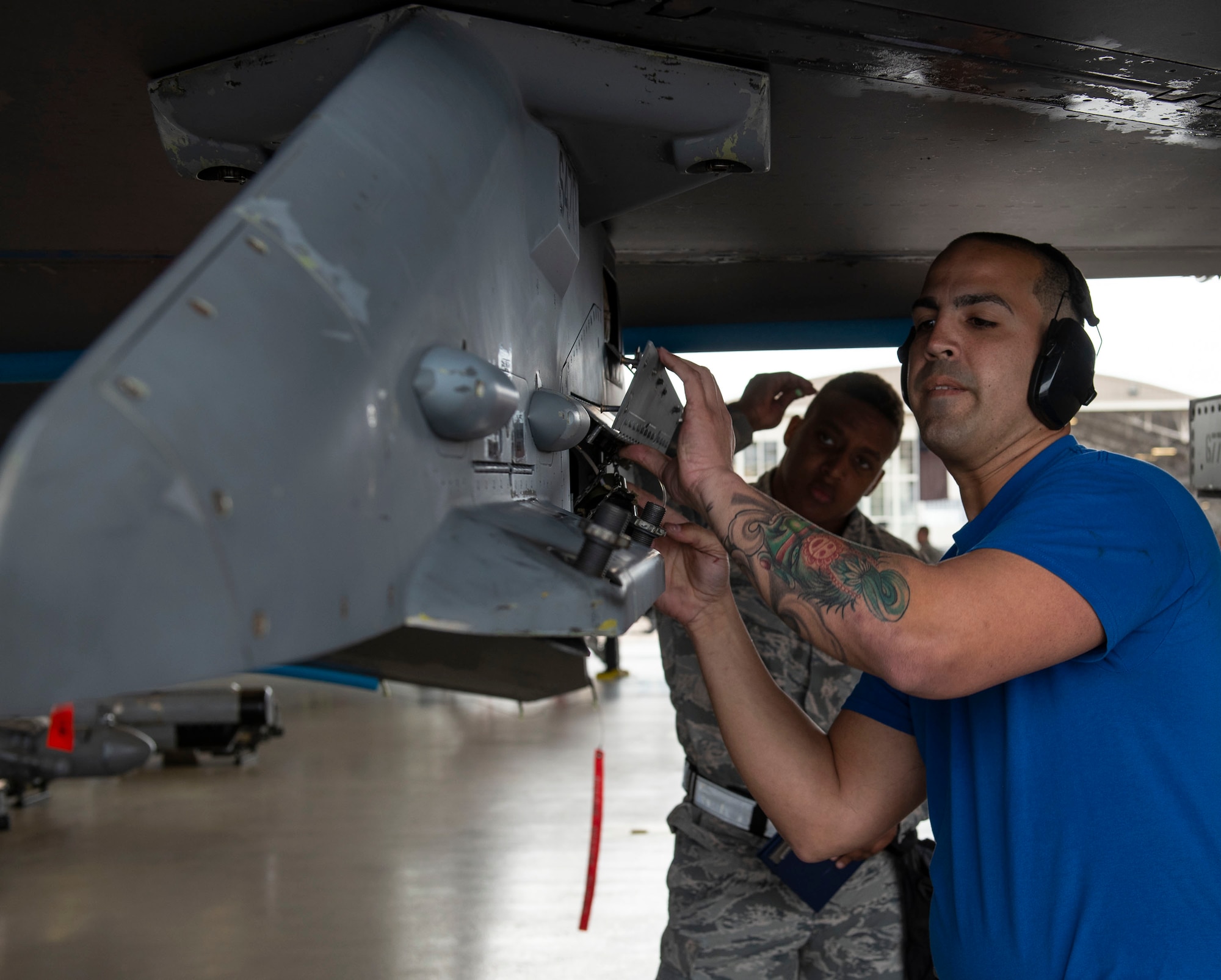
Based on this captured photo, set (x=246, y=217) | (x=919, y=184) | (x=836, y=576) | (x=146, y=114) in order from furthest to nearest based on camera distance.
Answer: (x=919, y=184) < (x=146, y=114) < (x=836, y=576) < (x=246, y=217)

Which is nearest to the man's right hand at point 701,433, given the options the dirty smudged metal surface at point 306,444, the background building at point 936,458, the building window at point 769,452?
the dirty smudged metal surface at point 306,444

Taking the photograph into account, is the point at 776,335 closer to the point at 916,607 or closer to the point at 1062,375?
the point at 1062,375

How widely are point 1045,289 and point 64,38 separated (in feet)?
4.31

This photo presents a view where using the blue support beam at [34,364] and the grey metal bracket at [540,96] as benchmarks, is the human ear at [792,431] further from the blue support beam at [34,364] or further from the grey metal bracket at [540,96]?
the blue support beam at [34,364]

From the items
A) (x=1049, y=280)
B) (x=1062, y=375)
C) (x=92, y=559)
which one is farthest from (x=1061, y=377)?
(x=92, y=559)

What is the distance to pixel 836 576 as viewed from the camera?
1089mm

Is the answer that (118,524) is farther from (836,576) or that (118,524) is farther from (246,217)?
(836,576)

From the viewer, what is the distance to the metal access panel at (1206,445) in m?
2.89

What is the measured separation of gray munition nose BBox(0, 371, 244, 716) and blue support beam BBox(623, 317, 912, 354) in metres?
2.62

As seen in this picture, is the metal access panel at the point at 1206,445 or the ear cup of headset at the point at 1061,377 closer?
the ear cup of headset at the point at 1061,377

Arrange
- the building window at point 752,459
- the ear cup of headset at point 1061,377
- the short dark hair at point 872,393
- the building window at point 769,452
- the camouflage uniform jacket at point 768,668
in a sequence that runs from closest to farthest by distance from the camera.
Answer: the ear cup of headset at point 1061,377, the camouflage uniform jacket at point 768,668, the short dark hair at point 872,393, the building window at point 752,459, the building window at point 769,452

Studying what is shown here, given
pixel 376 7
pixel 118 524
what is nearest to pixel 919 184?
pixel 376 7

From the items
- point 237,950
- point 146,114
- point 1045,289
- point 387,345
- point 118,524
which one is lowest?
point 237,950

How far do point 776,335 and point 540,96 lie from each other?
208 centimetres
